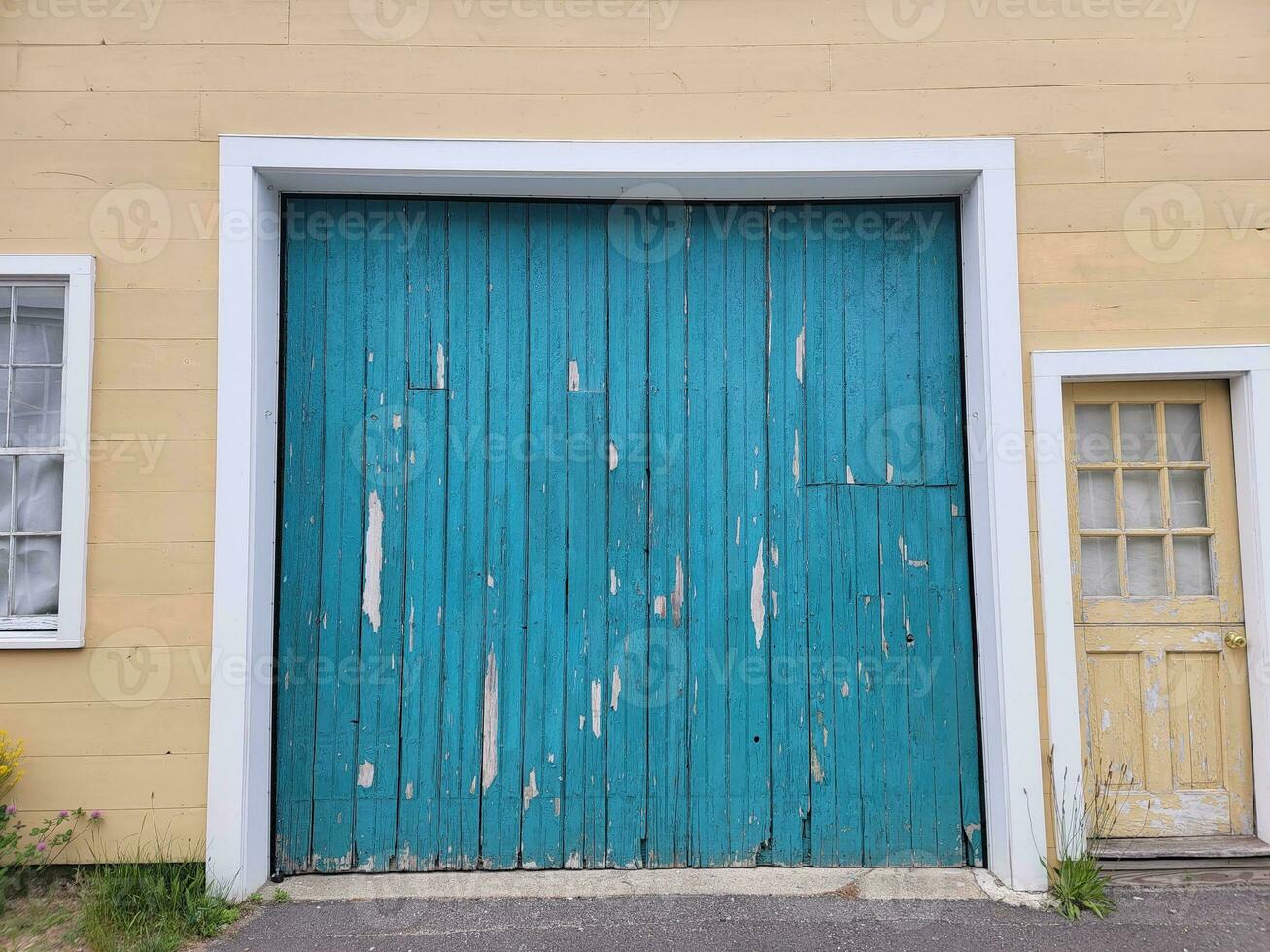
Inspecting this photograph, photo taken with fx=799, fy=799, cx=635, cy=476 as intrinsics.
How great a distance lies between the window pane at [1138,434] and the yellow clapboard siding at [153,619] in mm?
4030

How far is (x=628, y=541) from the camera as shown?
141 inches

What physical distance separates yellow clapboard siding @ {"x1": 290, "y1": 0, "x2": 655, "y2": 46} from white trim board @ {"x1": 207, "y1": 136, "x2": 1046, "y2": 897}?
18.8 inches

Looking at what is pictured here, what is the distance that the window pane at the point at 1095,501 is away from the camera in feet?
11.7

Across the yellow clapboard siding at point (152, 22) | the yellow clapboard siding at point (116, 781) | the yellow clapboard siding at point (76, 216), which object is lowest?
the yellow clapboard siding at point (116, 781)

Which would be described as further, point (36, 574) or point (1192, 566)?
point (1192, 566)

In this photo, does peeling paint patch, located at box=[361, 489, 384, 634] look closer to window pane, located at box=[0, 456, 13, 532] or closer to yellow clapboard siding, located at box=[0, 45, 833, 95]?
window pane, located at box=[0, 456, 13, 532]

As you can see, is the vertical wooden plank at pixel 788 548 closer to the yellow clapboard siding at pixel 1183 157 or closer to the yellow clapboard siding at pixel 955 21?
the yellow clapboard siding at pixel 955 21

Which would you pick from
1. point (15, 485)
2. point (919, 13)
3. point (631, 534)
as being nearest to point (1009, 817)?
point (631, 534)

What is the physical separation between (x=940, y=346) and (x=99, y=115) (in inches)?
150

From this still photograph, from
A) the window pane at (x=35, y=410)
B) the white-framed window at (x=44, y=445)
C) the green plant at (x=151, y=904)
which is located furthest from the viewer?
the window pane at (x=35, y=410)

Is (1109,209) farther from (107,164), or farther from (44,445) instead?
(44,445)

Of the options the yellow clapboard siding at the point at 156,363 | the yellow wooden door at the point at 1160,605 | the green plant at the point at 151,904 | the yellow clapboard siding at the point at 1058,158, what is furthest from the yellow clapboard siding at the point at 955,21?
the green plant at the point at 151,904

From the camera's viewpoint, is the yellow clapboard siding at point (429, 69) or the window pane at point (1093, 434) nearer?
the yellow clapboard siding at point (429, 69)

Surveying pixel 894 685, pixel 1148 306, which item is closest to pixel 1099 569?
pixel 894 685
